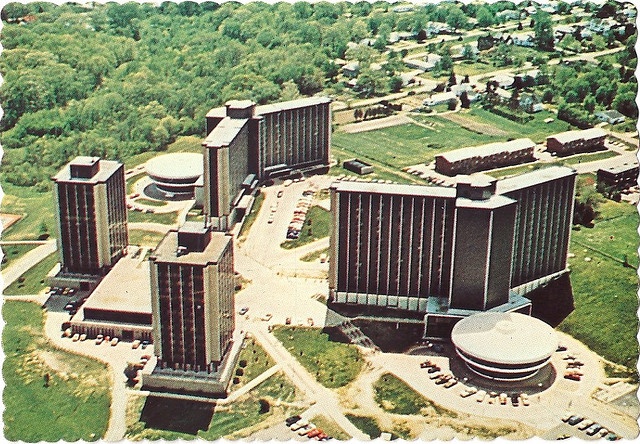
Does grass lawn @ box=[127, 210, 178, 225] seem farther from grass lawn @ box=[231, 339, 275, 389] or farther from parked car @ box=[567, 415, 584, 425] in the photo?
parked car @ box=[567, 415, 584, 425]

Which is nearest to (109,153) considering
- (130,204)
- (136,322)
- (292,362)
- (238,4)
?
(130,204)

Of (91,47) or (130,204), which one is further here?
(91,47)

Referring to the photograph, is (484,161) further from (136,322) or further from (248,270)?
(136,322)

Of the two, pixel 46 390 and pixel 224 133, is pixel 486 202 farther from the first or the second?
pixel 46 390

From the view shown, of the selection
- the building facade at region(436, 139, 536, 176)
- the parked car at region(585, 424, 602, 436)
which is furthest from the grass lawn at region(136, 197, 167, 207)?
the parked car at region(585, 424, 602, 436)

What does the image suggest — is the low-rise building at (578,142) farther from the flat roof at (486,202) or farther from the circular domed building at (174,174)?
the circular domed building at (174,174)

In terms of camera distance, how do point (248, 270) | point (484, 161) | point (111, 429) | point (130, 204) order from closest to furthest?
point (111, 429)
point (248, 270)
point (130, 204)
point (484, 161)

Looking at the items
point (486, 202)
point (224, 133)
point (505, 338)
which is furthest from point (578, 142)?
point (505, 338)
